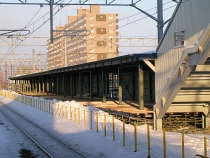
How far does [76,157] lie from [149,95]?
65.4ft

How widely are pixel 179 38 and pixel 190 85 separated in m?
2.29

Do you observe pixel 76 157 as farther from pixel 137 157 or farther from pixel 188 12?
pixel 188 12

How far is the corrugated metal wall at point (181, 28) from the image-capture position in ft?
50.8

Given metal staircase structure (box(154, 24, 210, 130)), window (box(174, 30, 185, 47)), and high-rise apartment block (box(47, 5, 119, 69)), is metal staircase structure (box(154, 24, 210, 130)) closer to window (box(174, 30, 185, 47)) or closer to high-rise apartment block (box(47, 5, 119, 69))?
window (box(174, 30, 185, 47))

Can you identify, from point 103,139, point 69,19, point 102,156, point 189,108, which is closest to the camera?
point 102,156

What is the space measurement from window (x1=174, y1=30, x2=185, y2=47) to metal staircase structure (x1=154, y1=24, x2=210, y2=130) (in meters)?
1.49

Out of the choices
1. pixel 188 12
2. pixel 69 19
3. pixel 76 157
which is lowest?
pixel 76 157

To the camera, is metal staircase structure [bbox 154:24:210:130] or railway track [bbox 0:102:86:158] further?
metal staircase structure [bbox 154:24:210:130]

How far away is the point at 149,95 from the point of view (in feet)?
108

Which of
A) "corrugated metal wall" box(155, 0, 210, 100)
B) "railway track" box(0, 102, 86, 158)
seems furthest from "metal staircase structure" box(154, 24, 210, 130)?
"railway track" box(0, 102, 86, 158)

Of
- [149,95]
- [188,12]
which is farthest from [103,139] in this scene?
[149,95]

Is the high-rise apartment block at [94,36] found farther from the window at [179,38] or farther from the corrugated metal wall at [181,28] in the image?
the window at [179,38]

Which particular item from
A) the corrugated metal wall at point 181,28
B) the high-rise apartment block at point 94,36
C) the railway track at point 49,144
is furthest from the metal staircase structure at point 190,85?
the high-rise apartment block at point 94,36

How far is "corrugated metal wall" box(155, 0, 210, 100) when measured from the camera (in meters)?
15.5
